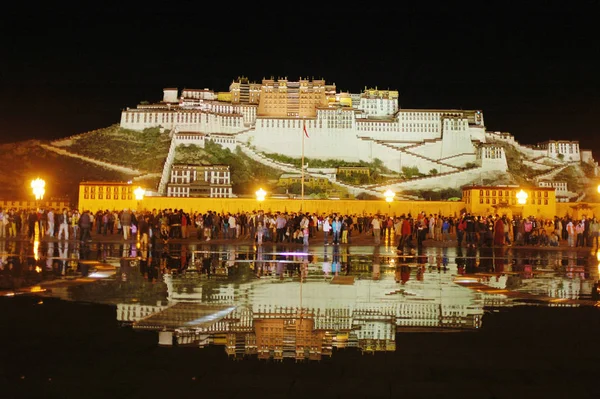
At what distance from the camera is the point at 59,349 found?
511 cm

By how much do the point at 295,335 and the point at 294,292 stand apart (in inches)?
116

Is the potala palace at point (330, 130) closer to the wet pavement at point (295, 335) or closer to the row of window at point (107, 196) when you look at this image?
the row of window at point (107, 196)

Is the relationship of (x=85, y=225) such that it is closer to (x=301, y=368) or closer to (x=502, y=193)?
(x=301, y=368)

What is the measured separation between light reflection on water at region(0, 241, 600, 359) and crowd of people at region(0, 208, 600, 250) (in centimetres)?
598

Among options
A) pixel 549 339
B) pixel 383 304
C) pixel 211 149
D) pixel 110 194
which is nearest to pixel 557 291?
pixel 383 304

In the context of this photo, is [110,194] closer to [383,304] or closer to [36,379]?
[383,304]

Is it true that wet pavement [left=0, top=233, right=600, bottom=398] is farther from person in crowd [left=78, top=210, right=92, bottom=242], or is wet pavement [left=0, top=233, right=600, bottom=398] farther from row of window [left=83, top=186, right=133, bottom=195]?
row of window [left=83, top=186, right=133, bottom=195]

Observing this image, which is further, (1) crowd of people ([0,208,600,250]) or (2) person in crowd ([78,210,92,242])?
(1) crowd of people ([0,208,600,250])

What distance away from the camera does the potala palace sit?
78750mm

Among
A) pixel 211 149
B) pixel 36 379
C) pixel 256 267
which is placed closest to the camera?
pixel 36 379

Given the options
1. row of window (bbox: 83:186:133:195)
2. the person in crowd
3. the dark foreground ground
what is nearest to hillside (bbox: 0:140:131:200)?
row of window (bbox: 83:186:133:195)

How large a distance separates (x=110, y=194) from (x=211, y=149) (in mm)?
43457

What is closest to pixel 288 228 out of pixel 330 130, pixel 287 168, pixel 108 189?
pixel 108 189

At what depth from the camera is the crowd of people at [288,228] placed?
69.7ft
